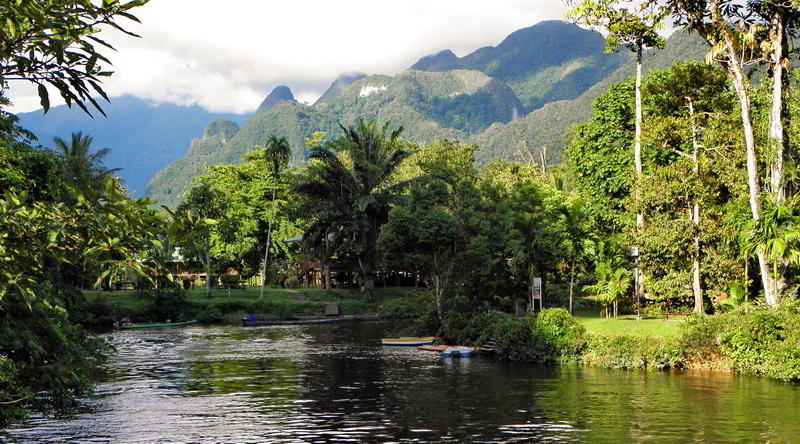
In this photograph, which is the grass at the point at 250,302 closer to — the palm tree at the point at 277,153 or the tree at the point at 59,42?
the palm tree at the point at 277,153

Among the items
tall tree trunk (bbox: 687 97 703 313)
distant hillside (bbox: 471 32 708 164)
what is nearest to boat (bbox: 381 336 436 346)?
tall tree trunk (bbox: 687 97 703 313)

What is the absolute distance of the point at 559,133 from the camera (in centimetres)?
15838

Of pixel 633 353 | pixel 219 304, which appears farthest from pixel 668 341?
pixel 219 304

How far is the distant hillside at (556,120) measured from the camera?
151 metres

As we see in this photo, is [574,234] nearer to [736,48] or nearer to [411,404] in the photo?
[736,48]

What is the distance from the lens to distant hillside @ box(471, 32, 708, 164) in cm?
15075

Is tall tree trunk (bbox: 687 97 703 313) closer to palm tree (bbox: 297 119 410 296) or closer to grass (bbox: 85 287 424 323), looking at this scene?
palm tree (bbox: 297 119 410 296)

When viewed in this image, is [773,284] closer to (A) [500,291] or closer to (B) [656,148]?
(B) [656,148]

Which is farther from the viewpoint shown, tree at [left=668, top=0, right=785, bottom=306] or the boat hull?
the boat hull

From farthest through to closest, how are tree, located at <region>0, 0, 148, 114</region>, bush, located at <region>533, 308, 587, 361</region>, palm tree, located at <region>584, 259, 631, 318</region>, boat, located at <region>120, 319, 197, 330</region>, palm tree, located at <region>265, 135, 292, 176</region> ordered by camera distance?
palm tree, located at <region>265, 135, 292, 176</region> → boat, located at <region>120, 319, 197, 330</region> → palm tree, located at <region>584, 259, 631, 318</region> → bush, located at <region>533, 308, 587, 361</region> → tree, located at <region>0, 0, 148, 114</region>

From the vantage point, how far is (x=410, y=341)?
131 feet

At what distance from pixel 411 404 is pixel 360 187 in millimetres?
46201

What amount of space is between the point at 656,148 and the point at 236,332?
28607 mm

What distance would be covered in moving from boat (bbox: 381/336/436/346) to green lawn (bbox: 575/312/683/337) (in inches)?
328
